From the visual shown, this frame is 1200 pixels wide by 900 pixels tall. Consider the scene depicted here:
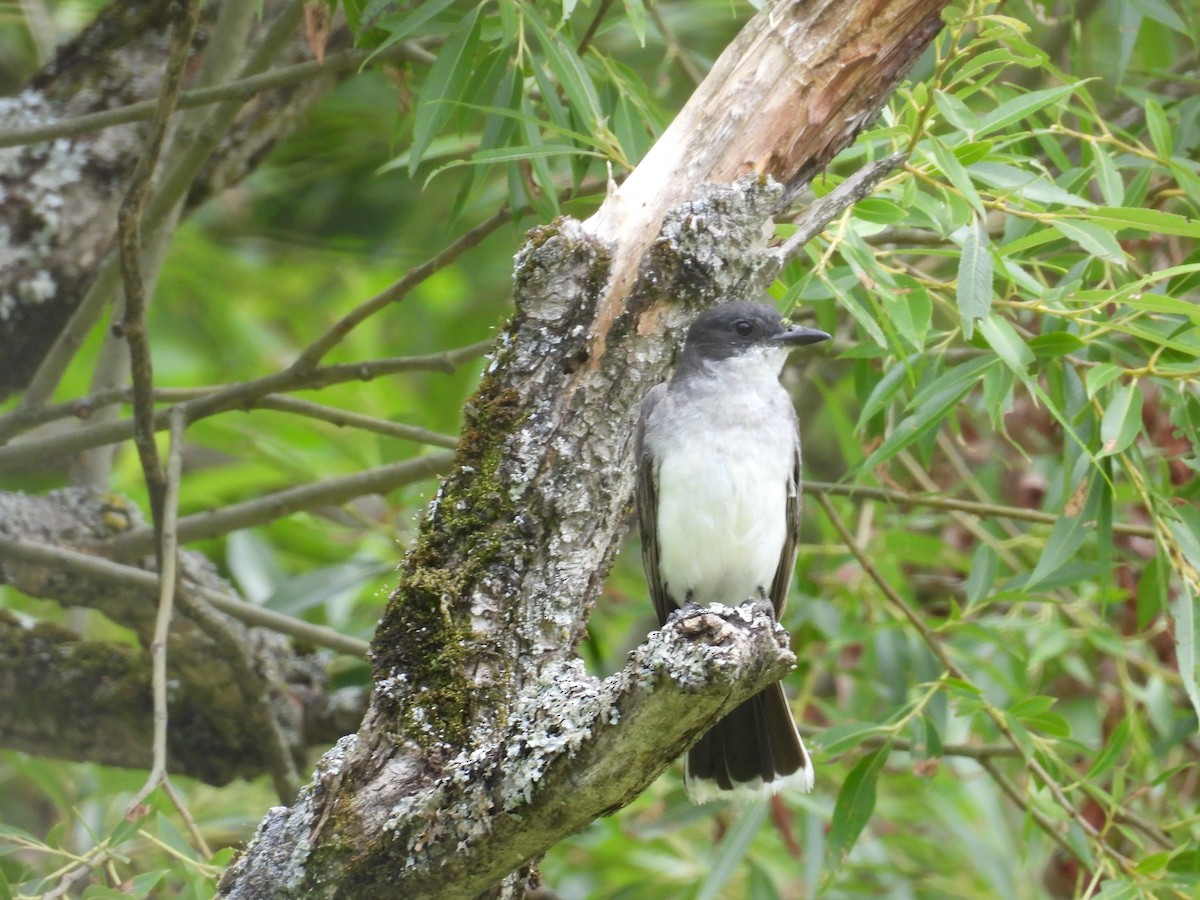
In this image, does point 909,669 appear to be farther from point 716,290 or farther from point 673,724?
point 673,724

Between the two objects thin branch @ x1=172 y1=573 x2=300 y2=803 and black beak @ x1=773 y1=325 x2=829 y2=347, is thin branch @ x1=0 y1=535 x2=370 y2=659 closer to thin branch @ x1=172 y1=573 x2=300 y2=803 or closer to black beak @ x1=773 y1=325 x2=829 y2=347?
thin branch @ x1=172 y1=573 x2=300 y2=803

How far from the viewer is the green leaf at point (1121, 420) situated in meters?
3.00

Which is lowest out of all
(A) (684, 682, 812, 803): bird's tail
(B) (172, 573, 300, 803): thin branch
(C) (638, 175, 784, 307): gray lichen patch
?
(A) (684, 682, 812, 803): bird's tail

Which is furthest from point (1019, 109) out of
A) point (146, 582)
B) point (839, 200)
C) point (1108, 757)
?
point (146, 582)

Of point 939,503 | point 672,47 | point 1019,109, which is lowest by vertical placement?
point 939,503

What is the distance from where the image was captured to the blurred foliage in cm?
310

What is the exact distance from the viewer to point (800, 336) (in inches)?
145

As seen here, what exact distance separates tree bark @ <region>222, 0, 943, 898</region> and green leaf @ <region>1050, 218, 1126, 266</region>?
0.49 metres

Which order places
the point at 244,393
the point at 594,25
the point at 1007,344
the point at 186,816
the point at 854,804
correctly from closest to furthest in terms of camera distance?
the point at 1007,344, the point at 186,816, the point at 594,25, the point at 854,804, the point at 244,393

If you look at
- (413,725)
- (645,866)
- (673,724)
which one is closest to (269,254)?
(645,866)

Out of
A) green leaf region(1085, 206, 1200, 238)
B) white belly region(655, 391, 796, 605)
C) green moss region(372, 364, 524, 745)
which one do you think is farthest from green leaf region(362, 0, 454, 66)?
green leaf region(1085, 206, 1200, 238)

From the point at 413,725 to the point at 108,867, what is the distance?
877 mm

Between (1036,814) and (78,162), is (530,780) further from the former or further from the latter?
(78,162)

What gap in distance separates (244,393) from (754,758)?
1.81m
